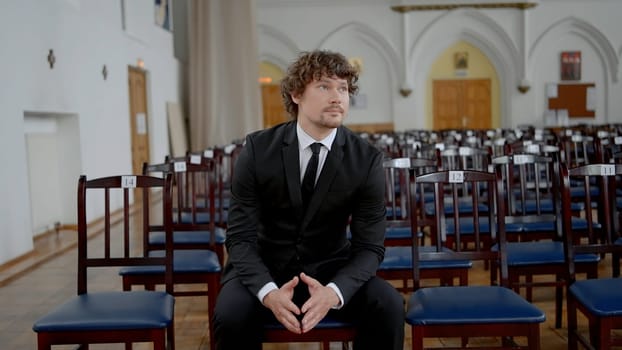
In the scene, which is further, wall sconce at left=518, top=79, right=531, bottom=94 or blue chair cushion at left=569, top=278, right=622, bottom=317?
wall sconce at left=518, top=79, right=531, bottom=94

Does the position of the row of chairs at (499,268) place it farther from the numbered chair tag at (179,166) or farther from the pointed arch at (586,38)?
the pointed arch at (586,38)

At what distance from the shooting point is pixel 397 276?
11.3ft

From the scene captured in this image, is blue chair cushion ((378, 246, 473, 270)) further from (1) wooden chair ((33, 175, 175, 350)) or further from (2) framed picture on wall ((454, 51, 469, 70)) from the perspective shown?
(2) framed picture on wall ((454, 51, 469, 70))

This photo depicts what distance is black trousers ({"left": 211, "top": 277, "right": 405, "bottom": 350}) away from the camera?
2.30 meters

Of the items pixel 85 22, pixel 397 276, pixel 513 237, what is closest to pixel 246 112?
pixel 85 22

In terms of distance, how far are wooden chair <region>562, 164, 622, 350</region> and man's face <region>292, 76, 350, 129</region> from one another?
1192 millimetres

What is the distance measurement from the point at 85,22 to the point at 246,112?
6.61 m

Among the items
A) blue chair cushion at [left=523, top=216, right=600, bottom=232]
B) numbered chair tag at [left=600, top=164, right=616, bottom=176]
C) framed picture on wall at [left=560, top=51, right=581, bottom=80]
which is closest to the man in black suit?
numbered chair tag at [left=600, top=164, right=616, bottom=176]

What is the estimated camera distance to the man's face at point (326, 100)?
237 cm

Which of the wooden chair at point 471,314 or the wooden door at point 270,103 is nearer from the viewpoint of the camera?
the wooden chair at point 471,314

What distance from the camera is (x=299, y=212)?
247 centimetres

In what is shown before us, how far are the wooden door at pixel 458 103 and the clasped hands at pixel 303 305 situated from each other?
1794 centimetres

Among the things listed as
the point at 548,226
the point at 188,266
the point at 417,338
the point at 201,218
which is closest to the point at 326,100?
the point at 417,338

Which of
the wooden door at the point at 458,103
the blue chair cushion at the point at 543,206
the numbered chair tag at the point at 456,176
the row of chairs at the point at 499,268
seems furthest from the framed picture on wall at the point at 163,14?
the numbered chair tag at the point at 456,176
